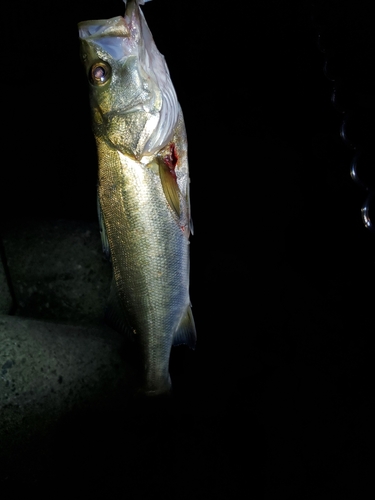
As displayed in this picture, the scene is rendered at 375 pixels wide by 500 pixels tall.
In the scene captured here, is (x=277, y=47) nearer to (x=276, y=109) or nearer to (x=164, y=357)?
(x=276, y=109)

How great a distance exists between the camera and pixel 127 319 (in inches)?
67.8

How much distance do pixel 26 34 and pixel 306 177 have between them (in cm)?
341

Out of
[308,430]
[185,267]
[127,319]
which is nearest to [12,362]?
[127,319]

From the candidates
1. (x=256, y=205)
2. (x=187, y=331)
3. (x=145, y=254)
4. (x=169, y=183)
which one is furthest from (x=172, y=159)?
(x=256, y=205)

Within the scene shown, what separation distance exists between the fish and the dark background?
3.80ft

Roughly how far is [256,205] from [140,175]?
6.22ft

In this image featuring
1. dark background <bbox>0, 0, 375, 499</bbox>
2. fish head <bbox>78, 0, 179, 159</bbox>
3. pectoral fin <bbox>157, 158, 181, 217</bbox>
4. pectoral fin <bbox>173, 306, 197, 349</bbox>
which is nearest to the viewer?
fish head <bbox>78, 0, 179, 159</bbox>

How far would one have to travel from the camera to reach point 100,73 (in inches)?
55.1

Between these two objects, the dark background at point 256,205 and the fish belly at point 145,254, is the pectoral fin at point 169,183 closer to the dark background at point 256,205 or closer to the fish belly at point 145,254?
the fish belly at point 145,254

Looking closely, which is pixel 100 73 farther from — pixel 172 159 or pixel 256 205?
pixel 256 205

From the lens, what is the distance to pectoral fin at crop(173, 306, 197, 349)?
1.75m

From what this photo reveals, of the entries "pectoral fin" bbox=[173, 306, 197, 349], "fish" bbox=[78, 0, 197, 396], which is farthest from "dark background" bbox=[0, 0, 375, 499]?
"fish" bbox=[78, 0, 197, 396]

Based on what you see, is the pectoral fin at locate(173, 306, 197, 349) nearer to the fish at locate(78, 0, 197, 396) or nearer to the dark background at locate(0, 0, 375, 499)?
the fish at locate(78, 0, 197, 396)

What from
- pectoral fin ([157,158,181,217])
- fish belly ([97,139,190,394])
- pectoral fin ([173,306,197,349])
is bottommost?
pectoral fin ([173,306,197,349])
